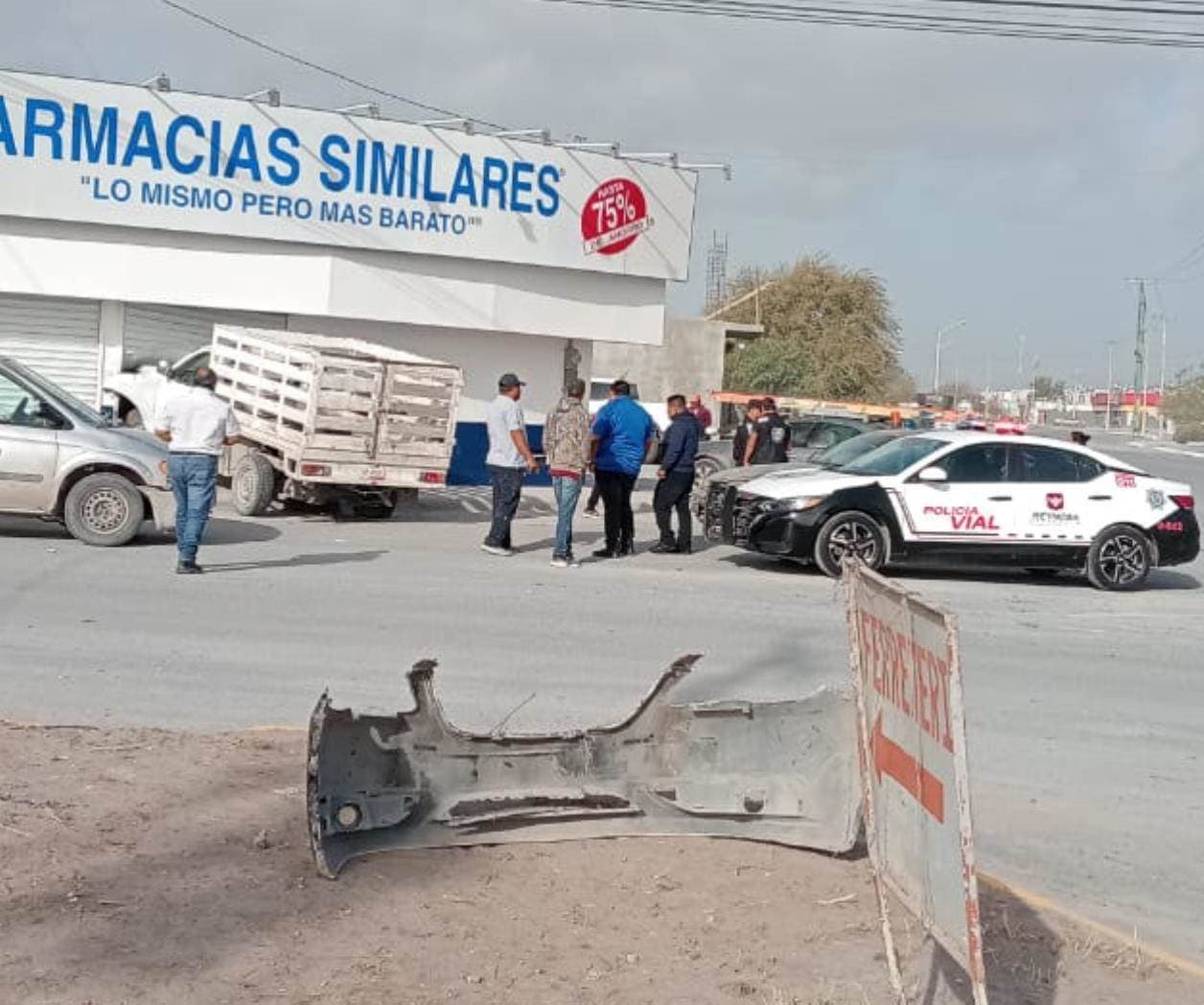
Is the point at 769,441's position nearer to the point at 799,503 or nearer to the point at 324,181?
the point at 799,503

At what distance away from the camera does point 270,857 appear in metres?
5.59

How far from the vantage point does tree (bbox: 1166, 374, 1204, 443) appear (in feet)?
388

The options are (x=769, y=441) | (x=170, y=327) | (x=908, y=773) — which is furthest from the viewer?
(x=170, y=327)

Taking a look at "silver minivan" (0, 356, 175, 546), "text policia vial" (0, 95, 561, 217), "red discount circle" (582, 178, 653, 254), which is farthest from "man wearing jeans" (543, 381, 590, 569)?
"red discount circle" (582, 178, 653, 254)

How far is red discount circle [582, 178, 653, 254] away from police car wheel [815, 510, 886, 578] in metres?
10.6

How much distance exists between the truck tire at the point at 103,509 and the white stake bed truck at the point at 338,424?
318 centimetres

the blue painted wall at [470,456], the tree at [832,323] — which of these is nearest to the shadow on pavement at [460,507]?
the blue painted wall at [470,456]

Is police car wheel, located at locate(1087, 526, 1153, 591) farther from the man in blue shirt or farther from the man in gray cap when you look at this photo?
the man in gray cap

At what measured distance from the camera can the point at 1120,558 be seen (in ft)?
52.4

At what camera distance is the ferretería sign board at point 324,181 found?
21.7 metres

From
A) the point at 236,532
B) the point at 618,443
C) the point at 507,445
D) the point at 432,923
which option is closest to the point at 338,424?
the point at 236,532

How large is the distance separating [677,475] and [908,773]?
1256 centimetres

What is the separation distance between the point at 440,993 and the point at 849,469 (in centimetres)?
1176

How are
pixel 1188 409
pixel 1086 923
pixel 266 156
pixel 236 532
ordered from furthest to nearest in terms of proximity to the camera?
pixel 1188 409 < pixel 266 156 < pixel 236 532 < pixel 1086 923
